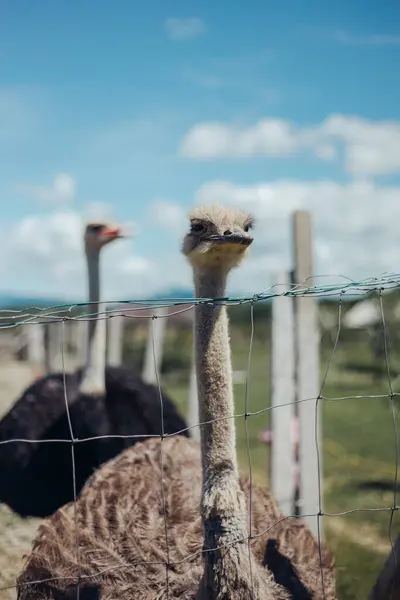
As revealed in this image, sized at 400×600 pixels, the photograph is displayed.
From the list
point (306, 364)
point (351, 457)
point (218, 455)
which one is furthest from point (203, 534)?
point (351, 457)

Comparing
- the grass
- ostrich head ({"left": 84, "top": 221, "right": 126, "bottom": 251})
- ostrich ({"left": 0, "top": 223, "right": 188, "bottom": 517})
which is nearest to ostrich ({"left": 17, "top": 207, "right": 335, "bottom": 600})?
the grass

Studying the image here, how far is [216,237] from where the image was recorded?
3340mm

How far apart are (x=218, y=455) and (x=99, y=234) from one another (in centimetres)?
411

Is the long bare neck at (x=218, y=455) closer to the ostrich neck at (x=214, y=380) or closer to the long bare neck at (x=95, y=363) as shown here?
the ostrich neck at (x=214, y=380)

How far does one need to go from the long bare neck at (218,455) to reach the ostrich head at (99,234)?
12.2ft

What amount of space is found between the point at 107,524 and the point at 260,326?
18886 millimetres

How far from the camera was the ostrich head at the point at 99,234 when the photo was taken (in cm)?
712

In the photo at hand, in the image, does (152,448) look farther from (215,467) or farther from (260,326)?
(260,326)

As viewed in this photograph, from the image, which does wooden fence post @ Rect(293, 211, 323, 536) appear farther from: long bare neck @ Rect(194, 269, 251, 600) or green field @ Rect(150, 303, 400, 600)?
long bare neck @ Rect(194, 269, 251, 600)

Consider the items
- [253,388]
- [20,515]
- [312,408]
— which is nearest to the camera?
[312,408]

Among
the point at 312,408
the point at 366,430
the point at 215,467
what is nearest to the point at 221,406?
the point at 215,467

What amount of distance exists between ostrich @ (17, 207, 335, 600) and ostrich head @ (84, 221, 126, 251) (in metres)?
3.50

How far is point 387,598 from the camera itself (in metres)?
3.45

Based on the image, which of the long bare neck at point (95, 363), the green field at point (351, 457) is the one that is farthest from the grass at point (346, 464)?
the long bare neck at point (95, 363)
